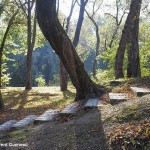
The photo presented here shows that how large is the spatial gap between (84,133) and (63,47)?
191 inches

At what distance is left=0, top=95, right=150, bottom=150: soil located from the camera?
17.2 ft

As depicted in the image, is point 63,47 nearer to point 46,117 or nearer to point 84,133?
point 46,117

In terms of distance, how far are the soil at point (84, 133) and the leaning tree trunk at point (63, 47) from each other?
146 inches

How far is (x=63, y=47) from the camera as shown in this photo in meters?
10.1

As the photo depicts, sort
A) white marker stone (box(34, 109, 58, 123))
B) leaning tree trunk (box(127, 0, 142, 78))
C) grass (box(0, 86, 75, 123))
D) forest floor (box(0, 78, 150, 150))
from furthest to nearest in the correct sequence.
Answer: leaning tree trunk (box(127, 0, 142, 78)) < grass (box(0, 86, 75, 123)) < white marker stone (box(34, 109, 58, 123)) < forest floor (box(0, 78, 150, 150))

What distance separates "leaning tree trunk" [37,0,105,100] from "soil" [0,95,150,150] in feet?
12.1

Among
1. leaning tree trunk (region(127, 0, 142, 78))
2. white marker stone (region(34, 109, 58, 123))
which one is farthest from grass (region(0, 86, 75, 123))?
leaning tree trunk (region(127, 0, 142, 78))

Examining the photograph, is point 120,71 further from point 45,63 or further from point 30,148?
point 45,63

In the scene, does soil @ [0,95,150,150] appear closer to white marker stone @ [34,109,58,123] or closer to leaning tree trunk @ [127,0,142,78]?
white marker stone @ [34,109,58,123]

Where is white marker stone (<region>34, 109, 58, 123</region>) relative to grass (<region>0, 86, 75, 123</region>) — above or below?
above

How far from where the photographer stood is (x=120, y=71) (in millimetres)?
19812

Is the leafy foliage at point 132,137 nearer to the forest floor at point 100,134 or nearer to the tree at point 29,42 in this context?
the forest floor at point 100,134

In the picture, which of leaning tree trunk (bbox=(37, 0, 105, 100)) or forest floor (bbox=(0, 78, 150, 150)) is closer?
forest floor (bbox=(0, 78, 150, 150))

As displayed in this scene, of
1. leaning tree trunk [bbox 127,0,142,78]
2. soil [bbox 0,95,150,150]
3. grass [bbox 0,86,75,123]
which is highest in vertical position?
leaning tree trunk [bbox 127,0,142,78]
